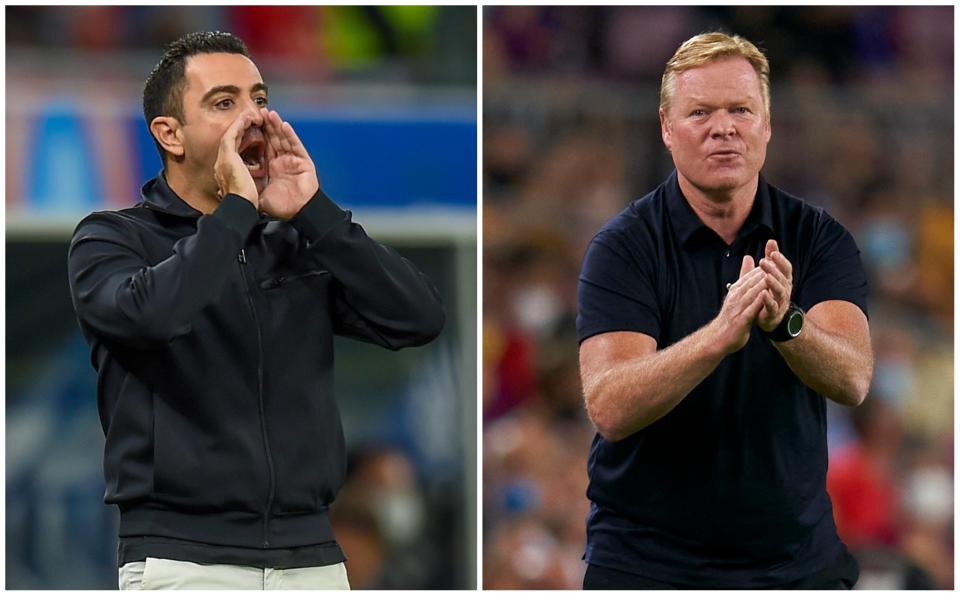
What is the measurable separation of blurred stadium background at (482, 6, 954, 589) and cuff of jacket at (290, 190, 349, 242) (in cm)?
333

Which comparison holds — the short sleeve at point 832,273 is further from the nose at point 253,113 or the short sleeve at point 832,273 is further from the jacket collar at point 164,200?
the jacket collar at point 164,200

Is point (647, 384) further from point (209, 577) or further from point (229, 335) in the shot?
point (209, 577)

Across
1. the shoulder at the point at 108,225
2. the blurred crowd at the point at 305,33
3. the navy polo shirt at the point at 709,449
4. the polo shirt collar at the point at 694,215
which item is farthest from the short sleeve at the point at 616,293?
the blurred crowd at the point at 305,33

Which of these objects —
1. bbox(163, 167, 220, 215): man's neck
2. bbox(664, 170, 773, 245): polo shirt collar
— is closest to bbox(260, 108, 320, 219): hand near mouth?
bbox(163, 167, 220, 215): man's neck

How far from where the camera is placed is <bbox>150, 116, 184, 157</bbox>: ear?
3.35m

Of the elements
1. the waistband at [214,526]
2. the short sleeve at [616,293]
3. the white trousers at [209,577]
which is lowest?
the white trousers at [209,577]

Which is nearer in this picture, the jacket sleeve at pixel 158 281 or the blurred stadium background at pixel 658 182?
the jacket sleeve at pixel 158 281

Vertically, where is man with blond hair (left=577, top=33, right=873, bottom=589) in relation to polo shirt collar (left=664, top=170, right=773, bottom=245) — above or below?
below

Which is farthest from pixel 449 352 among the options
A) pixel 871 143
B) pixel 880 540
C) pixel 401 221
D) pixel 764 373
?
pixel 764 373

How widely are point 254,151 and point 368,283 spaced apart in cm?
40

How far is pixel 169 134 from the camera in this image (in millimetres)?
3369

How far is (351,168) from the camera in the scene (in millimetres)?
6891

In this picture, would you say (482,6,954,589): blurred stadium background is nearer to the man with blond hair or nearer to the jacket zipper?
the man with blond hair

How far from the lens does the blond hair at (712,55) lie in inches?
139
